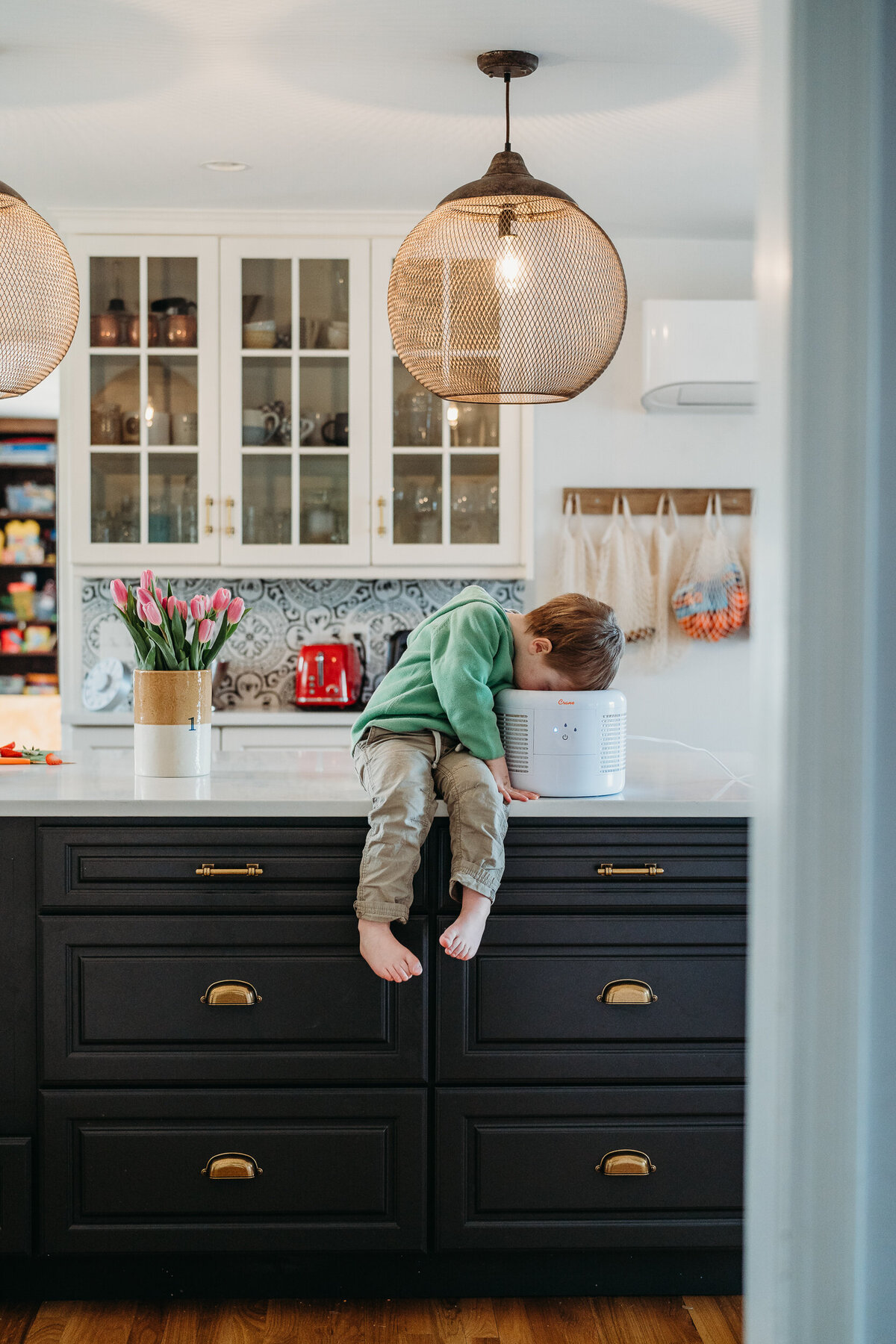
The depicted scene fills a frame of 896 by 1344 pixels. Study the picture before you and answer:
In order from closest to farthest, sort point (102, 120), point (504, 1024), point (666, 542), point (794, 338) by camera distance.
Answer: point (794, 338)
point (504, 1024)
point (102, 120)
point (666, 542)

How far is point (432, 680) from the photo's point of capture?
1954 millimetres

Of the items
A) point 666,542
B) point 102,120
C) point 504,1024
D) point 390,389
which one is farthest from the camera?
point 666,542

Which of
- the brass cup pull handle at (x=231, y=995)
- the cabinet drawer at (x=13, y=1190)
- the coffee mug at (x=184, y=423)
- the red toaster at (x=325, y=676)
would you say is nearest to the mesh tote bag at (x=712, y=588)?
the red toaster at (x=325, y=676)

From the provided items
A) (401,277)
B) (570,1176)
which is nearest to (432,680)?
(401,277)

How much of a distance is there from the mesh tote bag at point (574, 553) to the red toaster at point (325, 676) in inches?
30.1

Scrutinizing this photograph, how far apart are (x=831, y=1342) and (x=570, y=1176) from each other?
1094 mm

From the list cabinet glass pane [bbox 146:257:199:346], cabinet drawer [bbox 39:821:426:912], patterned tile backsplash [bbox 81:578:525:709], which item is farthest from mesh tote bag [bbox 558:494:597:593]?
cabinet drawer [bbox 39:821:426:912]

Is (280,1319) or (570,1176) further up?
(570,1176)

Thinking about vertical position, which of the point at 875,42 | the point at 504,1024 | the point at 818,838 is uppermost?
the point at 875,42

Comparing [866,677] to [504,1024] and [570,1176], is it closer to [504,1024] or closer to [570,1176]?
[504,1024]

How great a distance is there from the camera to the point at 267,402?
3.43 metres

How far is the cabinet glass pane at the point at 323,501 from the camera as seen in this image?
11.3 ft

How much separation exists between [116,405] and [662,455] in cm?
176

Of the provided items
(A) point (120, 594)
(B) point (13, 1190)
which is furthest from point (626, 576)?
(B) point (13, 1190)
